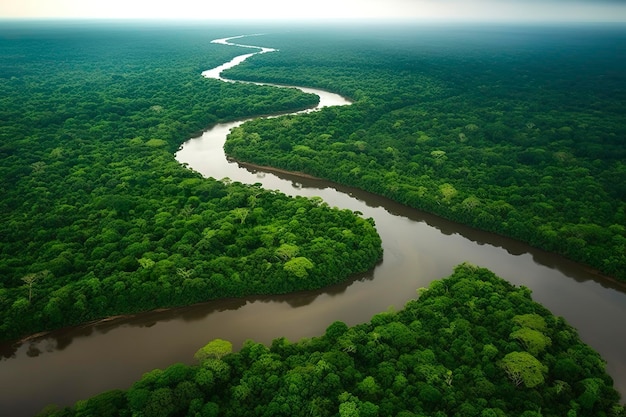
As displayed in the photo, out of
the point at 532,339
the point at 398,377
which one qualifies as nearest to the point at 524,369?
the point at 532,339

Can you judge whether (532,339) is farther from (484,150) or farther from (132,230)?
→ (484,150)

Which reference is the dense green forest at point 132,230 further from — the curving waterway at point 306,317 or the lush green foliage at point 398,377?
the lush green foliage at point 398,377

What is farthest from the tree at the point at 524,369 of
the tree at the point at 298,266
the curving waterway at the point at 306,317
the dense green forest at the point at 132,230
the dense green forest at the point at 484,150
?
the dense green forest at the point at 484,150

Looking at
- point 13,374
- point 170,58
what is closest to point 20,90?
point 170,58

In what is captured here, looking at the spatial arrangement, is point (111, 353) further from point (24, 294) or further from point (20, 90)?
point (20, 90)

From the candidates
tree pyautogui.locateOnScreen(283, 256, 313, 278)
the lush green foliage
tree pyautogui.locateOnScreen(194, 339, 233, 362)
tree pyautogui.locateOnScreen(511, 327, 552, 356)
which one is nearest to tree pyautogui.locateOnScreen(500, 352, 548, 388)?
the lush green foliage
